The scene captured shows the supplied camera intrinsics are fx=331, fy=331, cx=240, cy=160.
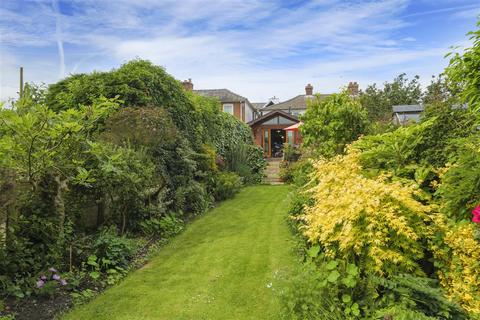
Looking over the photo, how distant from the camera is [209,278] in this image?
545 cm

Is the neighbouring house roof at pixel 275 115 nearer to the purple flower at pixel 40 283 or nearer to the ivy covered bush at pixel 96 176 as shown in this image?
the ivy covered bush at pixel 96 176

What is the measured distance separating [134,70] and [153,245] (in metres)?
4.86

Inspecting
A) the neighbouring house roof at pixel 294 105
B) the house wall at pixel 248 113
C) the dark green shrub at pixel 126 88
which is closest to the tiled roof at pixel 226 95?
the house wall at pixel 248 113

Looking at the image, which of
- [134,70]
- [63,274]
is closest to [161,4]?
[134,70]

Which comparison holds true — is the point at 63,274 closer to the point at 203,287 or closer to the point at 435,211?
the point at 203,287

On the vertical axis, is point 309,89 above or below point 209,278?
above

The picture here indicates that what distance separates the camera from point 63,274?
16.2 feet

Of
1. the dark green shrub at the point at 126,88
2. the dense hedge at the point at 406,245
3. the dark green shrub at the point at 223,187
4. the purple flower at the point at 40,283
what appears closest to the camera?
the dense hedge at the point at 406,245

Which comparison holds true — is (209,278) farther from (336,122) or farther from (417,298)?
(336,122)

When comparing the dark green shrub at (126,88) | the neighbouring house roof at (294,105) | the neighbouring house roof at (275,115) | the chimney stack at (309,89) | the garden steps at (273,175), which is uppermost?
the chimney stack at (309,89)

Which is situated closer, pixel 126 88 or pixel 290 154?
pixel 126 88

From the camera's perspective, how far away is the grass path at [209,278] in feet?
14.3

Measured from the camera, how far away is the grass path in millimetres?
4344

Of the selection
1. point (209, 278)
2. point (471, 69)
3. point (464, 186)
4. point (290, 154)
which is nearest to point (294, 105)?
point (290, 154)
